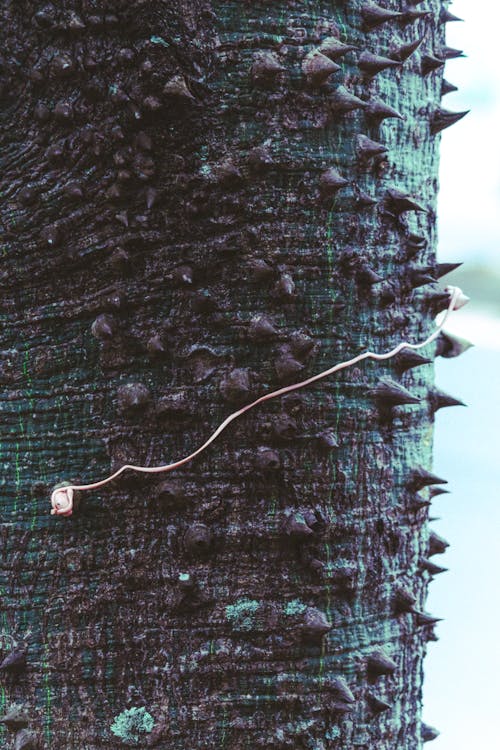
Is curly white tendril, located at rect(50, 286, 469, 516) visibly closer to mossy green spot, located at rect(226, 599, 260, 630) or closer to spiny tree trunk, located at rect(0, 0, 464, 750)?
spiny tree trunk, located at rect(0, 0, 464, 750)

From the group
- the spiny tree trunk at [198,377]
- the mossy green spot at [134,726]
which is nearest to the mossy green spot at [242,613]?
the spiny tree trunk at [198,377]

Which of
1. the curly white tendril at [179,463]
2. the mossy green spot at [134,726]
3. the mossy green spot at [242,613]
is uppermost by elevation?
the curly white tendril at [179,463]

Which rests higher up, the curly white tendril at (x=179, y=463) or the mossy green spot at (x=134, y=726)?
the curly white tendril at (x=179, y=463)

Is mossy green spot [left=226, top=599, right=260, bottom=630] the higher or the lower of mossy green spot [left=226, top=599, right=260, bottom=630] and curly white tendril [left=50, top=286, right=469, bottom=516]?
the lower

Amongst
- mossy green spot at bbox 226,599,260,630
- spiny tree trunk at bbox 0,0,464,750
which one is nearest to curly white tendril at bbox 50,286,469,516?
spiny tree trunk at bbox 0,0,464,750

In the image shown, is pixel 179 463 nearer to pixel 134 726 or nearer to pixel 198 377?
pixel 198 377

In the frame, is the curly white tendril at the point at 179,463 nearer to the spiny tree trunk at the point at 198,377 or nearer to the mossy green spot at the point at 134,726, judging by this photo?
the spiny tree trunk at the point at 198,377

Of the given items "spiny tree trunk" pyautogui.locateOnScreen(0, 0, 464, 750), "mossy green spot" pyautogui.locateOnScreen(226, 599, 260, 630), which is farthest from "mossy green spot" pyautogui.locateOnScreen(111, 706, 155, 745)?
"mossy green spot" pyautogui.locateOnScreen(226, 599, 260, 630)

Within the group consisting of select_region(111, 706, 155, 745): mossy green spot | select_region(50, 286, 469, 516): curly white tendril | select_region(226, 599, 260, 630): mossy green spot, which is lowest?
select_region(111, 706, 155, 745): mossy green spot

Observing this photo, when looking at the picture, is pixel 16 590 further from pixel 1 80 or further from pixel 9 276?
pixel 1 80
